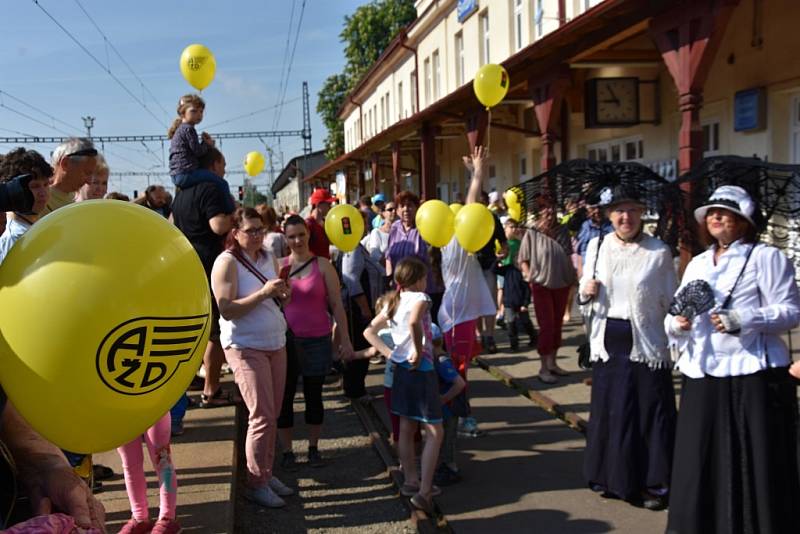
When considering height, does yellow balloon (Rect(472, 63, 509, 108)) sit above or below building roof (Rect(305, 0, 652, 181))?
below

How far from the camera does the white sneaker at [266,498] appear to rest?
4461mm

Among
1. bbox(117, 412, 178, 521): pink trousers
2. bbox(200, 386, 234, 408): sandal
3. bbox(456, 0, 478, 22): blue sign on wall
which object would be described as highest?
bbox(456, 0, 478, 22): blue sign on wall

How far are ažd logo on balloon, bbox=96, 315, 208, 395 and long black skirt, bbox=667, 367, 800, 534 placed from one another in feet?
9.18

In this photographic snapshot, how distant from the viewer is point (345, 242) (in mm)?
6672

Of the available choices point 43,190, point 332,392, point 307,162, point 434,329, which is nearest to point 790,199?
point 434,329

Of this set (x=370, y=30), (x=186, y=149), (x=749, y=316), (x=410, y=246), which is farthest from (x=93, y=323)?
(x=370, y=30)

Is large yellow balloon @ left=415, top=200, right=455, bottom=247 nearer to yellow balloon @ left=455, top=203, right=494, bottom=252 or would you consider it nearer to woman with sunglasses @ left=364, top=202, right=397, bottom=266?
yellow balloon @ left=455, top=203, right=494, bottom=252

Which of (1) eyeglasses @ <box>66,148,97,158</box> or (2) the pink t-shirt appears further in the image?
(2) the pink t-shirt

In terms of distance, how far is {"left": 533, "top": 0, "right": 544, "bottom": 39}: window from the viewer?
16.0 metres

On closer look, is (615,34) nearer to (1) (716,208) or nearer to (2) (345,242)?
(2) (345,242)

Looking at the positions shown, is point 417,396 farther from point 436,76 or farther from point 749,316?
point 436,76

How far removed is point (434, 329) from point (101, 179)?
7.90 feet

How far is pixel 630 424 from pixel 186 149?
363 cm

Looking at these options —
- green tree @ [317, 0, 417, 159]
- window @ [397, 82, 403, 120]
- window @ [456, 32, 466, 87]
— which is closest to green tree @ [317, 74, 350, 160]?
green tree @ [317, 0, 417, 159]
